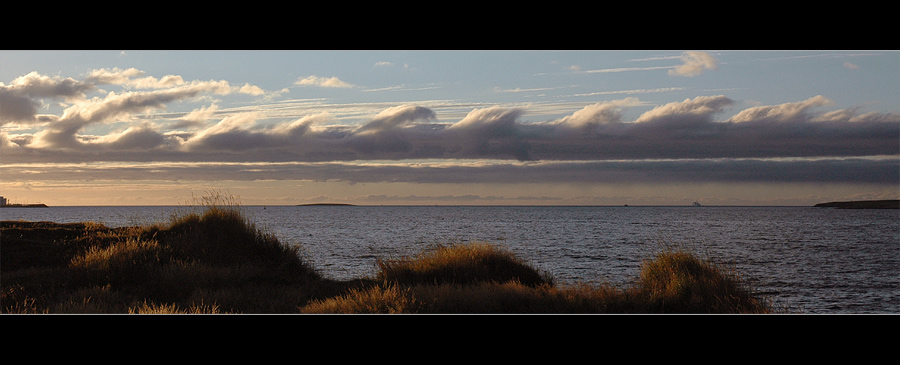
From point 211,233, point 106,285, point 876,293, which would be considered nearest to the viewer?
point 106,285

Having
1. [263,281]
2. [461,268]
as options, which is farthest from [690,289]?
→ [263,281]

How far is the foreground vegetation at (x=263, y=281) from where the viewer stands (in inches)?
414

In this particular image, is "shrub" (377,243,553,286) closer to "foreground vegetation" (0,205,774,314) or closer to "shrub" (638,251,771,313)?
"foreground vegetation" (0,205,774,314)

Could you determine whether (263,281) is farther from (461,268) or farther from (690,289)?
(690,289)

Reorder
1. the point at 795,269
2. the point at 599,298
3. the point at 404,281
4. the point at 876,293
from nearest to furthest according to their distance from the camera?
the point at 599,298 < the point at 404,281 < the point at 876,293 < the point at 795,269

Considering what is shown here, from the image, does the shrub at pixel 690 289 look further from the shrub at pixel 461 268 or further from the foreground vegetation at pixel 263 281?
the shrub at pixel 461 268

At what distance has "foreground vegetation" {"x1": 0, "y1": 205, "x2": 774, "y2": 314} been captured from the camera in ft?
34.5

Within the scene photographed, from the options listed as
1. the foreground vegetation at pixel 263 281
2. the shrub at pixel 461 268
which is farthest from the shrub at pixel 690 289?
the shrub at pixel 461 268
